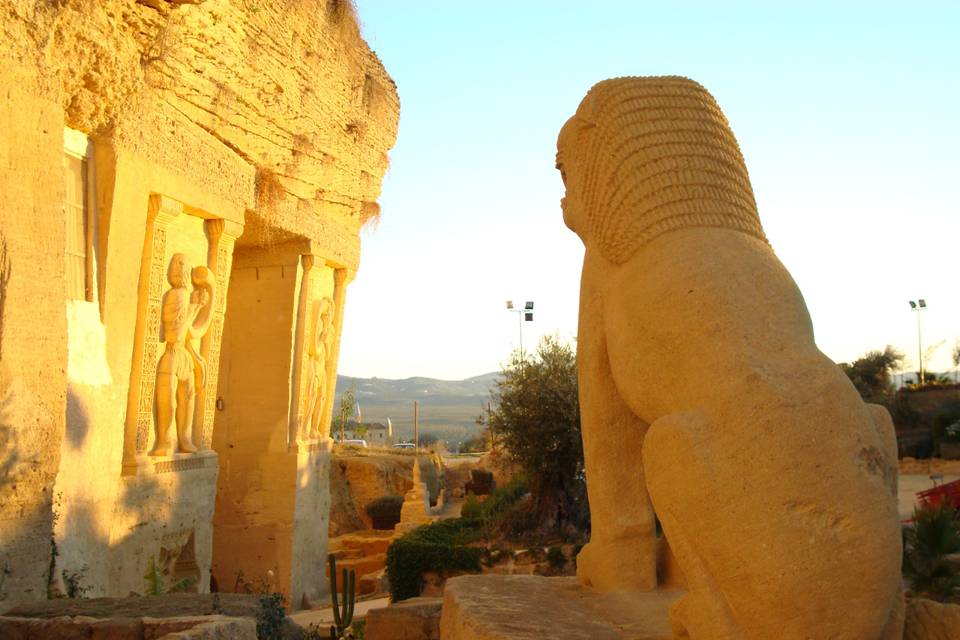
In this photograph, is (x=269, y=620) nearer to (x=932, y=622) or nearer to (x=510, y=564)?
(x=932, y=622)

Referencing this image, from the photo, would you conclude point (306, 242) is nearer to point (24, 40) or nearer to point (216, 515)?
point (216, 515)

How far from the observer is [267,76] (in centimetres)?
996

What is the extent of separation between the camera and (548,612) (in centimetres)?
343

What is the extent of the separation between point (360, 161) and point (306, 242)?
1.71 meters

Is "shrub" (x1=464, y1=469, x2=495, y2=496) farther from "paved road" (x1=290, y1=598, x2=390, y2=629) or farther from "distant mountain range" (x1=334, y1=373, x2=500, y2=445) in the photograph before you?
"distant mountain range" (x1=334, y1=373, x2=500, y2=445)

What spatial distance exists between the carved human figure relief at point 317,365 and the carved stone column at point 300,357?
21 centimetres

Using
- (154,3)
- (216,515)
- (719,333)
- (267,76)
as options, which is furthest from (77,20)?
(216,515)

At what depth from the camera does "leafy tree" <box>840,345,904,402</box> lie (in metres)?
32.4

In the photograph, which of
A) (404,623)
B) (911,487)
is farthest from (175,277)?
(911,487)

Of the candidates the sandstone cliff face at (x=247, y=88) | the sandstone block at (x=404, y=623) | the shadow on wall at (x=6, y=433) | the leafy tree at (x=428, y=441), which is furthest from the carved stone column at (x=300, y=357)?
the leafy tree at (x=428, y=441)

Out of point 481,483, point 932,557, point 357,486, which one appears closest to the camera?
point 932,557

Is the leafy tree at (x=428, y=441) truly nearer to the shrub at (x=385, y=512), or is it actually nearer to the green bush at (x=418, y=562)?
the shrub at (x=385, y=512)

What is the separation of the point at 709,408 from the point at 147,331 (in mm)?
6918

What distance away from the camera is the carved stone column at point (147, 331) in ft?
27.6
